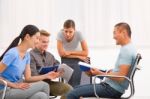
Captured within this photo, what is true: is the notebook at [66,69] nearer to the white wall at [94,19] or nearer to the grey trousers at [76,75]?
the grey trousers at [76,75]

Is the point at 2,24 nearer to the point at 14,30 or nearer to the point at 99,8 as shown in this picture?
the point at 14,30

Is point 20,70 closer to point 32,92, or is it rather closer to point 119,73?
point 32,92

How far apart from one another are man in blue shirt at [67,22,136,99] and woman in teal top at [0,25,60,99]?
0.39 metres

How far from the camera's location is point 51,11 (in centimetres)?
583

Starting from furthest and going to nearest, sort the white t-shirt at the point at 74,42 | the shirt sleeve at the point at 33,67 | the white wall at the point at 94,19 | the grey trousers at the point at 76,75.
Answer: the white wall at the point at 94,19
the white t-shirt at the point at 74,42
the grey trousers at the point at 76,75
the shirt sleeve at the point at 33,67

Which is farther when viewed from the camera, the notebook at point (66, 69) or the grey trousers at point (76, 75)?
the grey trousers at point (76, 75)

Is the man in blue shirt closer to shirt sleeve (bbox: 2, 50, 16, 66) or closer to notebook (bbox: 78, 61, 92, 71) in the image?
notebook (bbox: 78, 61, 92, 71)

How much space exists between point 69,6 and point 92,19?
450 mm

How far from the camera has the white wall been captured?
5699mm

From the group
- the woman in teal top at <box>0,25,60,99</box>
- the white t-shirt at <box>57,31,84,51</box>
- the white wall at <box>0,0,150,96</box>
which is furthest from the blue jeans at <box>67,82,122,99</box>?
the white wall at <box>0,0,150,96</box>

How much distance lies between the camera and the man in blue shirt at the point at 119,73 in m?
3.23

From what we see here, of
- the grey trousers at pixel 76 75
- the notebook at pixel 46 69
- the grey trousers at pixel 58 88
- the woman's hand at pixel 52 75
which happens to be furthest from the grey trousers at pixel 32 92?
the grey trousers at pixel 76 75

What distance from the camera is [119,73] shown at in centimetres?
324

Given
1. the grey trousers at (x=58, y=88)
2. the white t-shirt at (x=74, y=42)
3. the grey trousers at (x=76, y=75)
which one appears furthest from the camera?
the white t-shirt at (x=74, y=42)
